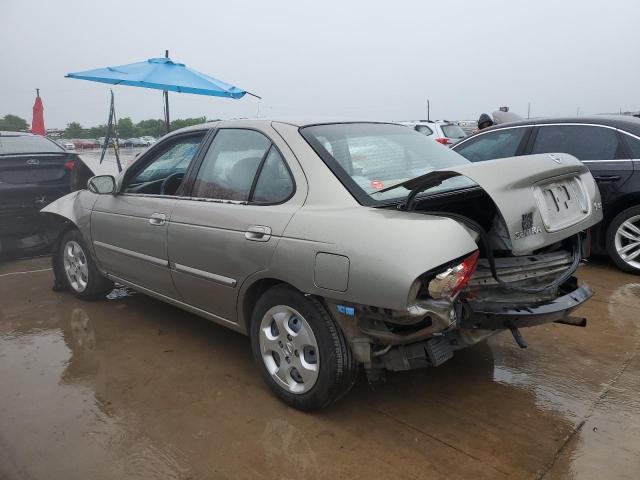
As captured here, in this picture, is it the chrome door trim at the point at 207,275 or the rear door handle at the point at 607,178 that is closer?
the chrome door trim at the point at 207,275

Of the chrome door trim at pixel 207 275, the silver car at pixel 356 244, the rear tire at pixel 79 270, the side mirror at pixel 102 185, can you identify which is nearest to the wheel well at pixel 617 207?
the silver car at pixel 356 244

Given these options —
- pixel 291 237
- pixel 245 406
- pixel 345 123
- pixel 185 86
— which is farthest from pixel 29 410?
pixel 185 86

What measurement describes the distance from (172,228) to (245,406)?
1.24 m

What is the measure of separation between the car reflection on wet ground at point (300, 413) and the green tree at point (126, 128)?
19.9 ft

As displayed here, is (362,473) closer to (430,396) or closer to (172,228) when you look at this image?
(430,396)

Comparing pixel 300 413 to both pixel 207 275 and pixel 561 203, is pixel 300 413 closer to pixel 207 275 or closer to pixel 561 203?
pixel 207 275

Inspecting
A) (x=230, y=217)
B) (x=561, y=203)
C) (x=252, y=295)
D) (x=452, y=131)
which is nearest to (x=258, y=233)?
(x=230, y=217)

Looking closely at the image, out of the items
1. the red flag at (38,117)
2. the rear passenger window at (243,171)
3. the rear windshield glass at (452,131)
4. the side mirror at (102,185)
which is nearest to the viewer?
the rear passenger window at (243,171)

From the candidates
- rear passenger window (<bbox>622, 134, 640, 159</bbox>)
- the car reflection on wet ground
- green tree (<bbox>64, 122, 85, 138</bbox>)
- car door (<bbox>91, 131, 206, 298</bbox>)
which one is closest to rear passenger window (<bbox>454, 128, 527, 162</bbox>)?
rear passenger window (<bbox>622, 134, 640, 159</bbox>)

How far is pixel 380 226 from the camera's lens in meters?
2.28

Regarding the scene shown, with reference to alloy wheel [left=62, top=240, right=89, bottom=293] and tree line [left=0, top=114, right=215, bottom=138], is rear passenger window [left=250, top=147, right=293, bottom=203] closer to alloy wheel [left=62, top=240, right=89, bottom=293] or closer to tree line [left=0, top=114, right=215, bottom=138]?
alloy wheel [left=62, top=240, right=89, bottom=293]

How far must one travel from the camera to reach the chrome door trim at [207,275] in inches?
116

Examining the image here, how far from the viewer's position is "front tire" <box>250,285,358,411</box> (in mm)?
2500

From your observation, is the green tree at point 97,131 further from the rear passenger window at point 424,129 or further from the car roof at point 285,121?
the rear passenger window at point 424,129
